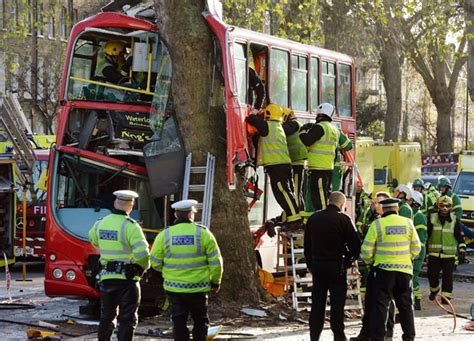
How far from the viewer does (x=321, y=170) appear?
1620 centimetres

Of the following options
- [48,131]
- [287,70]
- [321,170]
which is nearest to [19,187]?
[287,70]

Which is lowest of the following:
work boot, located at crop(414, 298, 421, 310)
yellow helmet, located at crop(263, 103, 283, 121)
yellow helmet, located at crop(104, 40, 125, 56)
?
work boot, located at crop(414, 298, 421, 310)

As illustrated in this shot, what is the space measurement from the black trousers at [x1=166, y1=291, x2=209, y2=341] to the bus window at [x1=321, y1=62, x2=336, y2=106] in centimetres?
852

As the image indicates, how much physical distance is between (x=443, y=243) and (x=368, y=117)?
133 ft

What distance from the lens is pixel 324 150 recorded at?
16109 mm

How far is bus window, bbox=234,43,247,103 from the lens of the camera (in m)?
16.2

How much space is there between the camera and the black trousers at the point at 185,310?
452 inches

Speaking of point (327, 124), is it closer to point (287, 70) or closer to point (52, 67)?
point (287, 70)

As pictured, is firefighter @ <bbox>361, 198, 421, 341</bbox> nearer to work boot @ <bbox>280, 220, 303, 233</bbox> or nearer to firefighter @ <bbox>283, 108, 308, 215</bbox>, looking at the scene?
work boot @ <bbox>280, 220, 303, 233</bbox>

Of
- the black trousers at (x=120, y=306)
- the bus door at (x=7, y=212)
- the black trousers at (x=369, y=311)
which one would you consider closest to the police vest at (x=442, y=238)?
the black trousers at (x=369, y=311)

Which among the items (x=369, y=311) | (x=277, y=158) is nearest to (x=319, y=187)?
(x=277, y=158)

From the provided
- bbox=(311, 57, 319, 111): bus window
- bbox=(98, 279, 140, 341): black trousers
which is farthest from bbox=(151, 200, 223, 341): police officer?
bbox=(311, 57, 319, 111): bus window

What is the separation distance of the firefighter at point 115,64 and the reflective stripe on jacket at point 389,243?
17.4 ft

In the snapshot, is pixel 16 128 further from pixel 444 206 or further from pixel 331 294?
pixel 331 294
